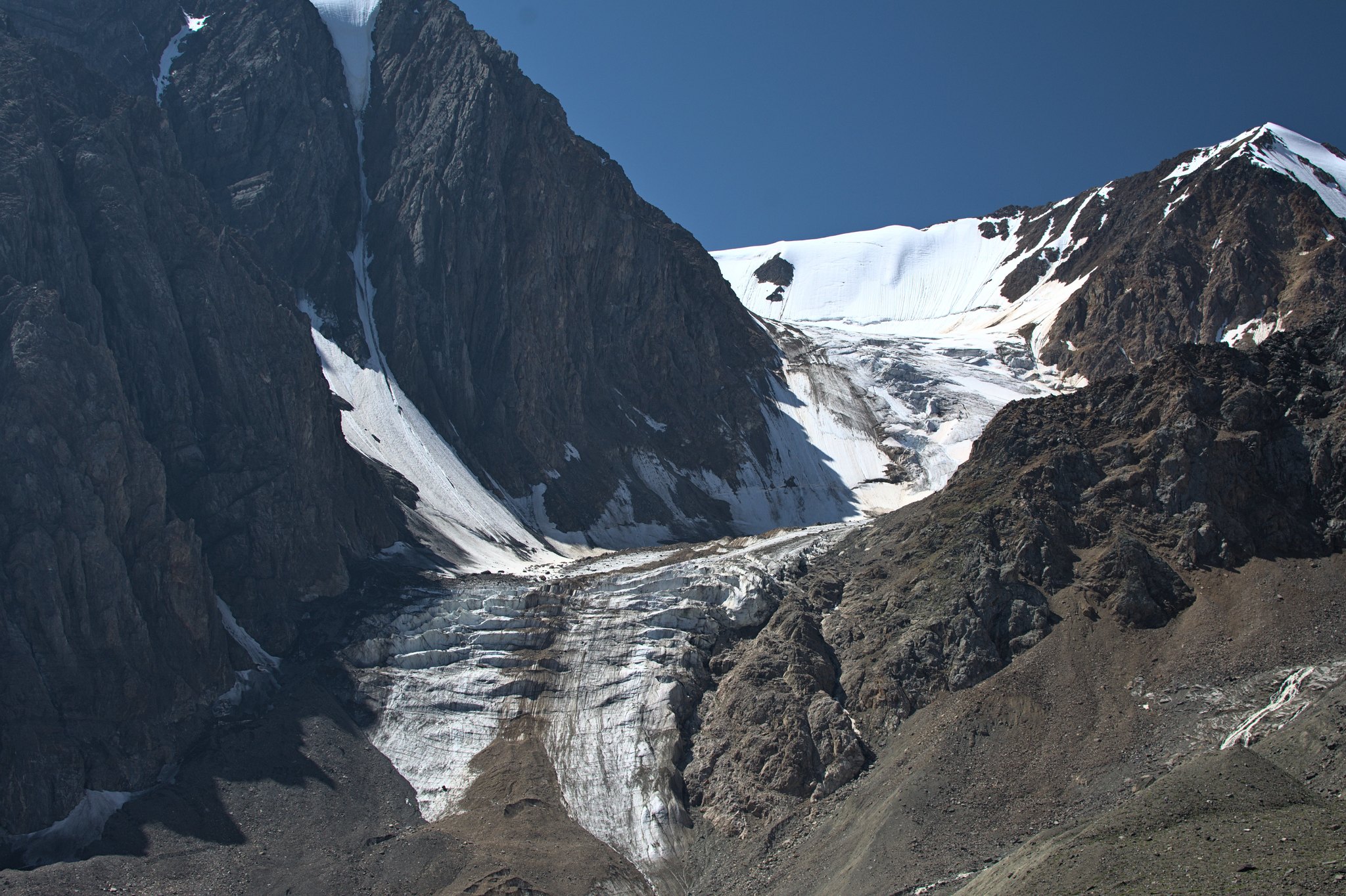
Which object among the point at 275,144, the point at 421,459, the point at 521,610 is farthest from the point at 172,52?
the point at 521,610

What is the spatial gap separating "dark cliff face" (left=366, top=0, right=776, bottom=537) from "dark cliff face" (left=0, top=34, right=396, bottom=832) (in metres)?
24.7

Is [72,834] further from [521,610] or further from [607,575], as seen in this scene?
[607,575]

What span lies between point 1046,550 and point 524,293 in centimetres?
7525

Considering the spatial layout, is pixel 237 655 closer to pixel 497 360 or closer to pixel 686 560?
pixel 686 560

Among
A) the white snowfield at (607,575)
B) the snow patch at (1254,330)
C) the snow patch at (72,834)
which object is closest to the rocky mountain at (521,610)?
the snow patch at (72,834)

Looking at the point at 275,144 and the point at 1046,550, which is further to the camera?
the point at 275,144

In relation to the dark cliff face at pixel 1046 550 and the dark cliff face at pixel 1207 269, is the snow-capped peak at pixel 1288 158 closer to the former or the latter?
the dark cliff face at pixel 1207 269

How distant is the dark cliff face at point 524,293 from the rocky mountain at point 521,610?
96 centimetres

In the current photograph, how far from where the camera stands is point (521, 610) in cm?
7588

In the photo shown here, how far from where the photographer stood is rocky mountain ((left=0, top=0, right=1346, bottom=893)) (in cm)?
5206

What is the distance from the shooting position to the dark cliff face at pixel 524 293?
12119cm

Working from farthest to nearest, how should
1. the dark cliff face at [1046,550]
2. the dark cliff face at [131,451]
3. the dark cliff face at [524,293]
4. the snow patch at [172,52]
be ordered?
the snow patch at [172,52] < the dark cliff face at [524,293] < the dark cliff face at [131,451] < the dark cliff face at [1046,550]

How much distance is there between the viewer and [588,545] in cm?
11181

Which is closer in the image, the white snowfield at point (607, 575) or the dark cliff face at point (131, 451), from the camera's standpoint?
the dark cliff face at point (131, 451)
